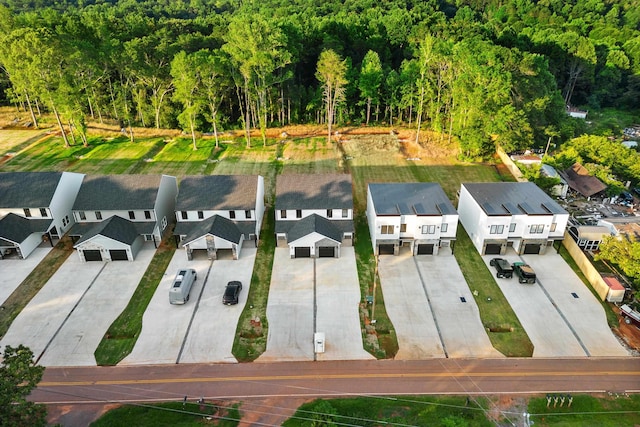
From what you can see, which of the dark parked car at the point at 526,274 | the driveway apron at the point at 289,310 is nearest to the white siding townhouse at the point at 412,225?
the dark parked car at the point at 526,274

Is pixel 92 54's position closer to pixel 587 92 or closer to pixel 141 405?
pixel 141 405

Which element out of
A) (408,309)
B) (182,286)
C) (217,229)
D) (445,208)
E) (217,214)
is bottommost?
(408,309)

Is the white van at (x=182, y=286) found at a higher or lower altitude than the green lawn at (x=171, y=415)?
higher

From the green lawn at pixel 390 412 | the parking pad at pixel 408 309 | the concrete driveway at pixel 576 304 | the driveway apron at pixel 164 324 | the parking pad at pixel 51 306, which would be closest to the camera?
the green lawn at pixel 390 412

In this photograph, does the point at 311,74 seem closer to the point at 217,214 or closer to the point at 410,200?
the point at 410,200

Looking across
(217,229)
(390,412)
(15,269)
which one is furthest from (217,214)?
(390,412)

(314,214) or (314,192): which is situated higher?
(314,192)

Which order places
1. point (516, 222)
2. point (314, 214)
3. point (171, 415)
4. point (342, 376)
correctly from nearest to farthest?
1. point (171, 415)
2. point (342, 376)
3. point (516, 222)
4. point (314, 214)

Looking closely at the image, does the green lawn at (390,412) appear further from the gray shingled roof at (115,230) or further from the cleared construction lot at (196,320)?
the gray shingled roof at (115,230)
